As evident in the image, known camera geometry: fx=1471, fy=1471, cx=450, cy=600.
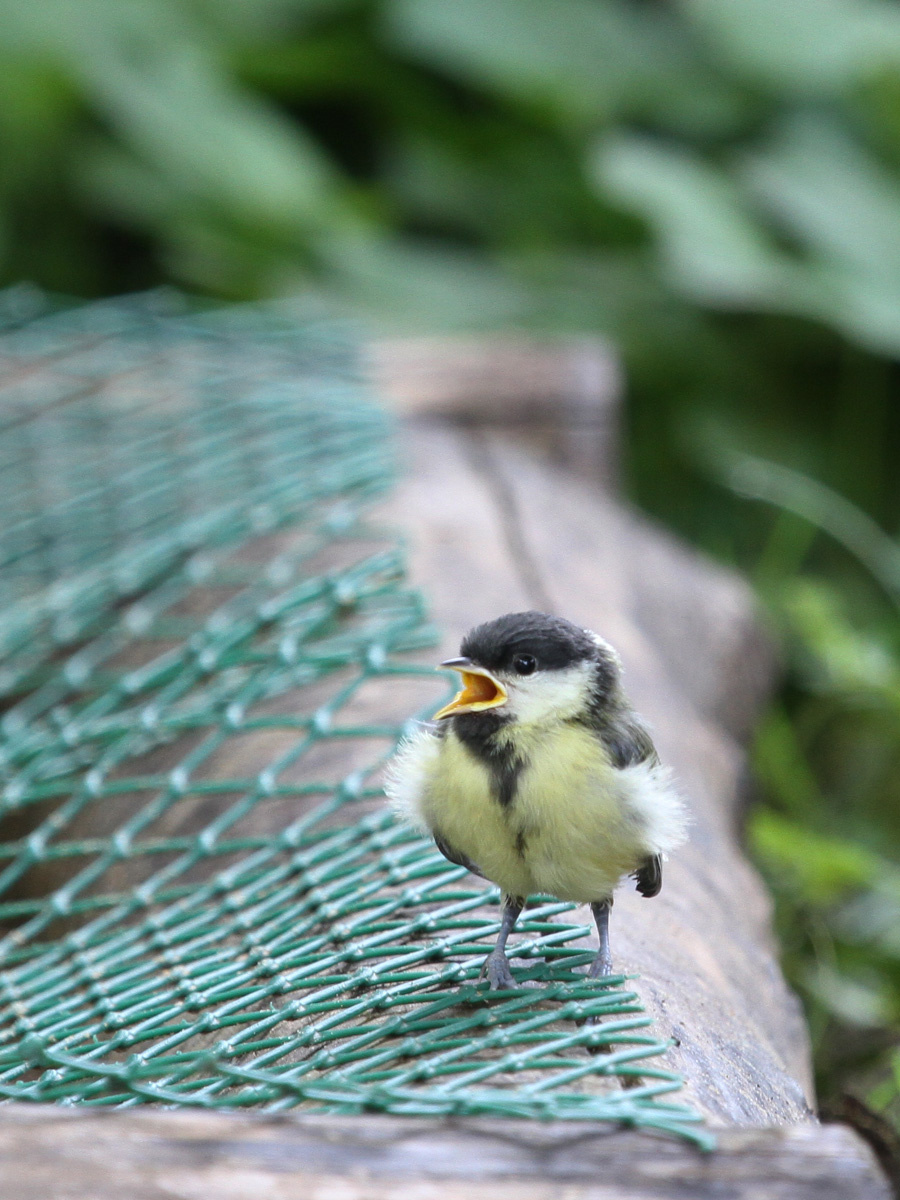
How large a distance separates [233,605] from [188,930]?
3.94 ft

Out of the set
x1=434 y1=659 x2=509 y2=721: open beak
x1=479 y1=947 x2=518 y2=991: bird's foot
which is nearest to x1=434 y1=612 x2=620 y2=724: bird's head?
x1=434 y1=659 x2=509 y2=721: open beak

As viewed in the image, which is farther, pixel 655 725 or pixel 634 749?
pixel 655 725

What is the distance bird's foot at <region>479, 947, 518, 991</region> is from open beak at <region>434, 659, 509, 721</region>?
1.04 ft

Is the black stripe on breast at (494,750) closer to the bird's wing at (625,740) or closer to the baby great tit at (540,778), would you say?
the baby great tit at (540,778)

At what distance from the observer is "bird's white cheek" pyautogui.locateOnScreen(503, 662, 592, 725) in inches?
77.0

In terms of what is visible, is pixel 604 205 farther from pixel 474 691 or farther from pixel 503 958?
pixel 503 958

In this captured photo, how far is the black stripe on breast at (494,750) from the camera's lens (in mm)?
1854

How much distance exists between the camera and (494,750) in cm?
190

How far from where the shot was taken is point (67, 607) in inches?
137

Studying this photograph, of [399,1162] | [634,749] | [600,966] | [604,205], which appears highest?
[604,205]

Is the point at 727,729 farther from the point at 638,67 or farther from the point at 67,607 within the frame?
the point at 638,67

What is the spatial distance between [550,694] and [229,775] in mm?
1149

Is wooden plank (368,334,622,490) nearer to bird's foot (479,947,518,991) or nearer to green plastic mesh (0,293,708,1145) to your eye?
green plastic mesh (0,293,708,1145)

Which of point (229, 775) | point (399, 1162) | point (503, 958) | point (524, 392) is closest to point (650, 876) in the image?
point (503, 958)
